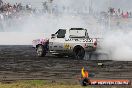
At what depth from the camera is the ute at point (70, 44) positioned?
77.9 feet

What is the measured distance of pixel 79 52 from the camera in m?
24.0

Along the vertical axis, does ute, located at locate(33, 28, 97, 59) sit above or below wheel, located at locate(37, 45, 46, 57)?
above

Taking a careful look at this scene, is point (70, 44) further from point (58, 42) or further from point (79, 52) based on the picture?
point (58, 42)

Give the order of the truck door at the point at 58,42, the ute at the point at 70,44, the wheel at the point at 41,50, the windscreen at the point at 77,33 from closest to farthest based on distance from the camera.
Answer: the ute at the point at 70,44 < the truck door at the point at 58,42 < the windscreen at the point at 77,33 < the wheel at the point at 41,50

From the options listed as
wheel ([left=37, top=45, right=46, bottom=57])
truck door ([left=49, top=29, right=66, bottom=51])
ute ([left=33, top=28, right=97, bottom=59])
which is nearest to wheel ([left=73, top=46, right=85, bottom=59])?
ute ([left=33, top=28, right=97, bottom=59])

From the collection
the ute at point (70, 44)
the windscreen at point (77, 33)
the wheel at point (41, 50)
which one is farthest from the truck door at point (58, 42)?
the wheel at point (41, 50)

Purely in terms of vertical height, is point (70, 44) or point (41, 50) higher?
point (70, 44)

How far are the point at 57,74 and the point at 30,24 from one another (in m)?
42.6

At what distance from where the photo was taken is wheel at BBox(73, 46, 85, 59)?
23.8m

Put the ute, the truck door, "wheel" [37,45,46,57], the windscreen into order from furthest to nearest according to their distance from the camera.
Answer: "wheel" [37,45,46,57] → the windscreen → the truck door → the ute

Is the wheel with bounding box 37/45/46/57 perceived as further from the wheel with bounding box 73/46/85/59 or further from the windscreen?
the wheel with bounding box 73/46/85/59

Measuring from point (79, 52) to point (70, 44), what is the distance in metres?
0.68

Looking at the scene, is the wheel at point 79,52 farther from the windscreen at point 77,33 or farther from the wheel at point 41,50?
the wheel at point 41,50

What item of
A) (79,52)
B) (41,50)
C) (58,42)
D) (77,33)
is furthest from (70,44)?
(41,50)
